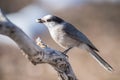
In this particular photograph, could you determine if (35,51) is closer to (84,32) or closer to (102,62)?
(102,62)

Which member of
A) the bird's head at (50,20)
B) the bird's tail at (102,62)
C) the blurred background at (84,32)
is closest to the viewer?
the bird's head at (50,20)

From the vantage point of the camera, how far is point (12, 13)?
1337cm

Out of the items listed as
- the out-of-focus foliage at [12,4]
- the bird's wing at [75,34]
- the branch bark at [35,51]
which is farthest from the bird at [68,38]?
the out-of-focus foliage at [12,4]

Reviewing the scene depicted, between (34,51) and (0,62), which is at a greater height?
(34,51)

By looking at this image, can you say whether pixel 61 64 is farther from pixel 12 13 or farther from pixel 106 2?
pixel 12 13

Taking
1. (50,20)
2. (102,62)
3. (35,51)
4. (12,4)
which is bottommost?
(12,4)

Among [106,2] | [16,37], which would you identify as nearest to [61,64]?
[16,37]

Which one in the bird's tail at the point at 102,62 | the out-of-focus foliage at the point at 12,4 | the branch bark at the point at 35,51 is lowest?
the out-of-focus foliage at the point at 12,4

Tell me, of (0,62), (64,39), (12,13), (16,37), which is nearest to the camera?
(16,37)

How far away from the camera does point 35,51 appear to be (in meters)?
3.75

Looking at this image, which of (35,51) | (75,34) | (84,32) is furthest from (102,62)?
(84,32)

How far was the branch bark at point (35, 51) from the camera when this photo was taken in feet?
11.6

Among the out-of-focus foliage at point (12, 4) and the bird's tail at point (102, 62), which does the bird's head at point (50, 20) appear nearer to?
the bird's tail at point (102, 62)

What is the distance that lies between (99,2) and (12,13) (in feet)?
6.99
